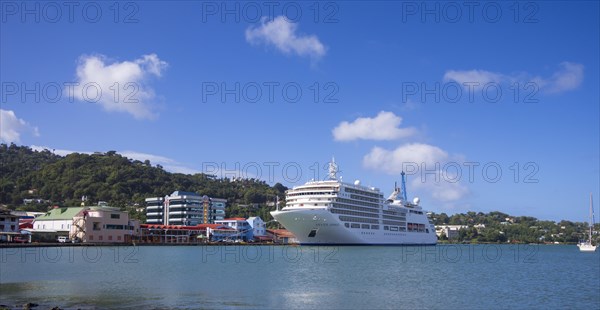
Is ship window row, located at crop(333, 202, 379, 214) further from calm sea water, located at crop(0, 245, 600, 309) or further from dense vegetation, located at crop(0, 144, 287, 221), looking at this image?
dense vegetation, located at crop(0, 144, 287, 221)

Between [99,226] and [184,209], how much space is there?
53.6 meters

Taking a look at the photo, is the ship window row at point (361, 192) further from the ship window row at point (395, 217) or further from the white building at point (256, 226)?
the white building at point (256, 226)

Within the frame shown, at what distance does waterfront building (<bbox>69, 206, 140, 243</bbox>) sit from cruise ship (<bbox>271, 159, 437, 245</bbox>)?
3204 centimetres

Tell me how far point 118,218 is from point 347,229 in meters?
43.5

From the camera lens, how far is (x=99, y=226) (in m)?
101

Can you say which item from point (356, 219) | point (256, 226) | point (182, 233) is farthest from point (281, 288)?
point (256, 226)

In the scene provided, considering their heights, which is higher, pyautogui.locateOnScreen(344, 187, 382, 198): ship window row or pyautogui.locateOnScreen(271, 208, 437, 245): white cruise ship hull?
pyautogui.locateOnScreen(344, 187, 382, 198): ship window row

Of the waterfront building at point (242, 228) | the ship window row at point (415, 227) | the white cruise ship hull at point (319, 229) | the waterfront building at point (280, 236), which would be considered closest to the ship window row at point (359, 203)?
the white cruise ship hull at point (319, 229)

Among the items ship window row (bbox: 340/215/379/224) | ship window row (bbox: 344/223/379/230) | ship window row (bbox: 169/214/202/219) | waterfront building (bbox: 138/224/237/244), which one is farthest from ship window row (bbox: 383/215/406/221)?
ship window row (bbox: 169/214/202/219)

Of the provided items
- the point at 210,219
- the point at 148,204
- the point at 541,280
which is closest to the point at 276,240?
the point at 210,219

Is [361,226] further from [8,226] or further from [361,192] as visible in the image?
[8,226]

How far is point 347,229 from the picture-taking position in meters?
95.9

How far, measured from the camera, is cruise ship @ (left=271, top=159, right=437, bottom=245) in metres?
91.1

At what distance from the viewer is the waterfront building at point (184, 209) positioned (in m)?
154
